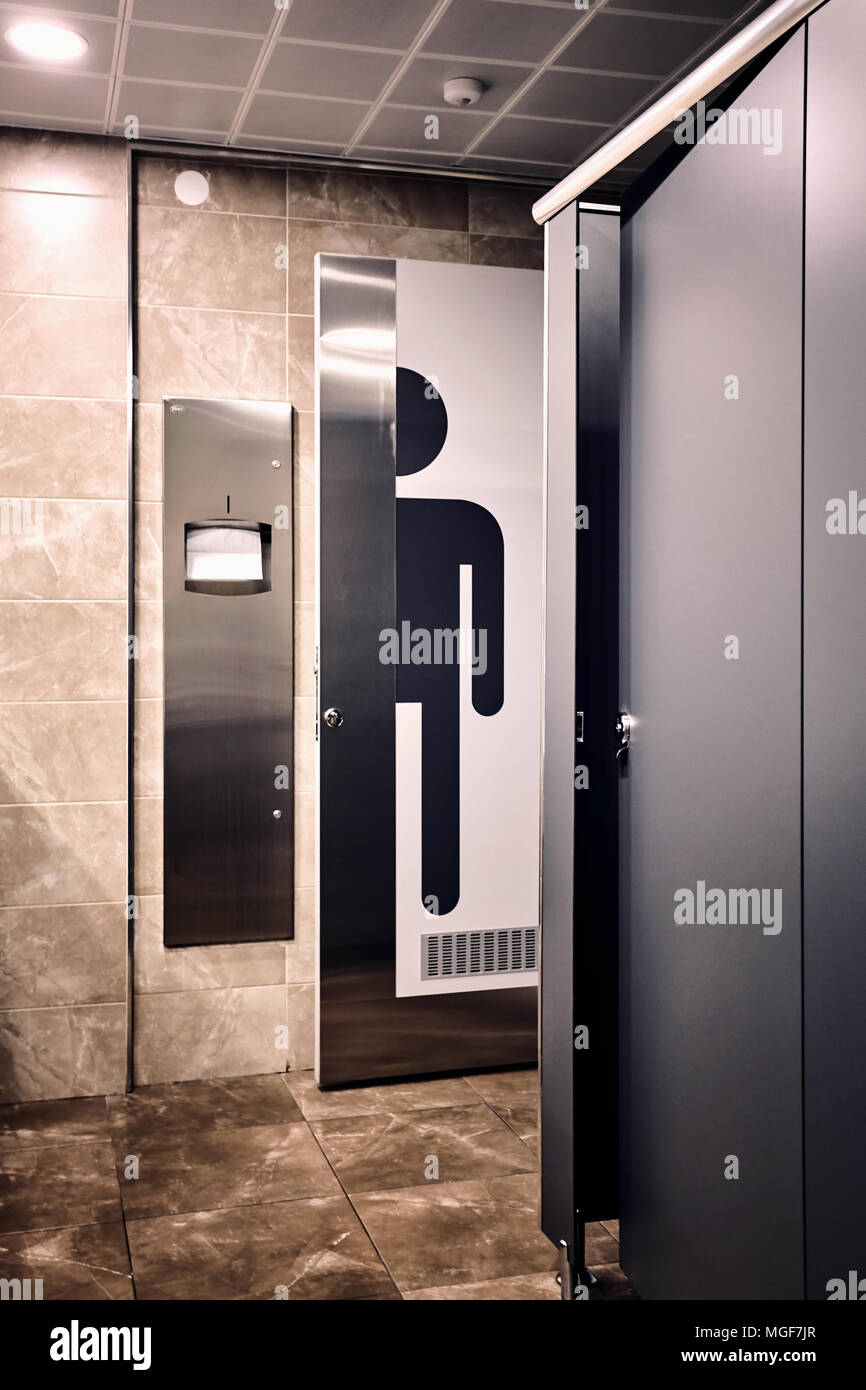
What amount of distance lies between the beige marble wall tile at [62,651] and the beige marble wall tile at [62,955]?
0.64m

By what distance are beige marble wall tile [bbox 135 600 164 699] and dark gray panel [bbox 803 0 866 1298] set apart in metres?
2.27

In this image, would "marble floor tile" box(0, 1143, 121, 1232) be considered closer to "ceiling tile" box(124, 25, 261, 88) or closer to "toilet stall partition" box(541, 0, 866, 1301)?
"toilet stall partition" box(541, 0, 866, 1301)

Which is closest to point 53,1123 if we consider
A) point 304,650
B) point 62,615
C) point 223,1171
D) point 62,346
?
point 223,1171

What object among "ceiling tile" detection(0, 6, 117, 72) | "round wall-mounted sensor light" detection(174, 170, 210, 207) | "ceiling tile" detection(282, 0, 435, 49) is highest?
"ceiling tile" detection(282, 0, 435, 49)

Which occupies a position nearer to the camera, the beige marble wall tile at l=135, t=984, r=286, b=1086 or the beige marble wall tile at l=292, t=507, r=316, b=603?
the beige marble wall tile at l=135, t=984, r=286, b=1086

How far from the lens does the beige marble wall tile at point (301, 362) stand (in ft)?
11.7

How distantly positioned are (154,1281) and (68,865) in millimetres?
1359

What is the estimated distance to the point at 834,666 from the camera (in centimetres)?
154

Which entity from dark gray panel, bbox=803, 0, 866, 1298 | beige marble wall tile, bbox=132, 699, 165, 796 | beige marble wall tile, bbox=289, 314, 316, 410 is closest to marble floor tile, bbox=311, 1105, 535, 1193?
beige marble wall tile, bbox=132, 699, 165, 796

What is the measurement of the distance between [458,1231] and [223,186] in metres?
2.96

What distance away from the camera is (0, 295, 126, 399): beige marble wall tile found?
3305mm

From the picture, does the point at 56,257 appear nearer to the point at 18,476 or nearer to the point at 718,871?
the point at 18,476

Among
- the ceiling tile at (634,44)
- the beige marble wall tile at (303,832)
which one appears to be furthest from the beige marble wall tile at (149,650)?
the ceiling tile at (634,44)

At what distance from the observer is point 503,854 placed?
357 cm
